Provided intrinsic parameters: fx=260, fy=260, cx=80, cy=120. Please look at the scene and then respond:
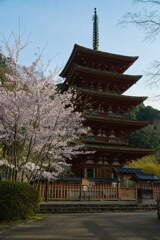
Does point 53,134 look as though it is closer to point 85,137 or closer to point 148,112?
point 85,137

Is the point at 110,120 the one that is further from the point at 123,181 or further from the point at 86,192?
the point at 86,192

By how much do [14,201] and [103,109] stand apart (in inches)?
630

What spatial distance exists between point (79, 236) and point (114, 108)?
18477mm

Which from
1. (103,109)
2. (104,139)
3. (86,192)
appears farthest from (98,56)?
(86,192)

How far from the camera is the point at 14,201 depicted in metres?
10.2

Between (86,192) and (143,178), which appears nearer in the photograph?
(86,192)

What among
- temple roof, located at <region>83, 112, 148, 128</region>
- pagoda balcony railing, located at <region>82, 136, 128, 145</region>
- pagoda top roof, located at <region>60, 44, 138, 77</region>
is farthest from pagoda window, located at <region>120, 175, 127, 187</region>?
pagoda top roof, located at <region>60, 44, 138, 77</region>

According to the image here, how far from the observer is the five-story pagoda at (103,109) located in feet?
74.7

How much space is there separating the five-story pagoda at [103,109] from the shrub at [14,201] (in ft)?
35.3

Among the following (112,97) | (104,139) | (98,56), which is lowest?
(104,139)

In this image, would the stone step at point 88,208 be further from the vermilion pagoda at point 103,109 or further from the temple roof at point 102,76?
the temple roof at point 102,76

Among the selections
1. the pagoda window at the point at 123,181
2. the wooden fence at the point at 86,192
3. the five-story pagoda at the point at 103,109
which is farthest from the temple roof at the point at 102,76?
the wooden fence at the point at 86,192

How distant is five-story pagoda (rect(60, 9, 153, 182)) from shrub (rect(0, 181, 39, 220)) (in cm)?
1076

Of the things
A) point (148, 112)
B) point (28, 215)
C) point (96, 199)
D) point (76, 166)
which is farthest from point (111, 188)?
point (148, 112)
